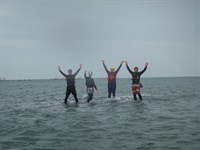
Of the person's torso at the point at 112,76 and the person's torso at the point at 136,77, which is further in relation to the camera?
the person's torso at the point at 112,76

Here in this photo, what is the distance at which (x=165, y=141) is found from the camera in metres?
8.75

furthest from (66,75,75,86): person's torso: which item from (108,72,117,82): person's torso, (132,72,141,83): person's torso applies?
(132,72,141,83): person's torso

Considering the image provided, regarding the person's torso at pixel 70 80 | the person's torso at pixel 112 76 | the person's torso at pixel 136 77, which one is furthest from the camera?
the person's torso at pixel 112 76

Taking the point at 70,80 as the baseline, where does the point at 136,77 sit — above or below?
above

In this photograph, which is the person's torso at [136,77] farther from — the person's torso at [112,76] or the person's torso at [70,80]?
the person's torso at [70,80]

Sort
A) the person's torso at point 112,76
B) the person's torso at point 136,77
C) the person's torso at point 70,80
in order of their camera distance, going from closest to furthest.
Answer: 1. the person's torso at point 70,80
2. the person's torso at point 136,77
3. the person's torso at point 112,76

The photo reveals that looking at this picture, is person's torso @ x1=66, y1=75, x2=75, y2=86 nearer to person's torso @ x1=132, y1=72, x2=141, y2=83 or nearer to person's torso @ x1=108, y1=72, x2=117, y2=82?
person's torso @ x1=108, y1=72, x2=117, y2=82

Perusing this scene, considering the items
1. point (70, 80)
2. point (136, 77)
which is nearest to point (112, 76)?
point (136, 77)

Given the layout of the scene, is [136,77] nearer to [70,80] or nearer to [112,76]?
[112,76]

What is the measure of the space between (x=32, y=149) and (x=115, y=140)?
109 inches

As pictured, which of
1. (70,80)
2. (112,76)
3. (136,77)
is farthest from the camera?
(112,76)

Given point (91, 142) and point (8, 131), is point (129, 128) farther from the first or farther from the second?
point (8, 131)

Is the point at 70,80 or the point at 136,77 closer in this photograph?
the point at 70,80

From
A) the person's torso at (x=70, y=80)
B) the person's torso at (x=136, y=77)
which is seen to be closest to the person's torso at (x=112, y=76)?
the person's torso at (x=136, y=77)
